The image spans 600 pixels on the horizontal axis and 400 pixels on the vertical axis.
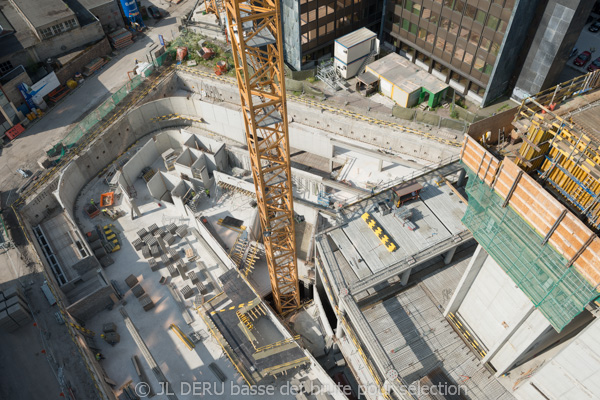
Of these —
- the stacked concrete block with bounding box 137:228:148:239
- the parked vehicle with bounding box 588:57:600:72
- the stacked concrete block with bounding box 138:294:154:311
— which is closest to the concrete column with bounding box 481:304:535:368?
the stacked concrete block with bounding box 138:294:154:311

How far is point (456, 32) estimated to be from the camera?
161ft

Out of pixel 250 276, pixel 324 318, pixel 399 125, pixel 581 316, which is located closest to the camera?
pixel 581 316

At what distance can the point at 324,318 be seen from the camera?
4053 centimetres

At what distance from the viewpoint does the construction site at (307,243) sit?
24188 millimetres

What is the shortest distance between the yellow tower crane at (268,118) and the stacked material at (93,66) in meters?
38.8

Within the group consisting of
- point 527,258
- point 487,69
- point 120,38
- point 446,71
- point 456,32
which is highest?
point 456,32

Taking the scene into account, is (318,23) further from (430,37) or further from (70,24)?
(70,24)

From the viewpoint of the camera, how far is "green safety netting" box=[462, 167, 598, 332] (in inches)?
863

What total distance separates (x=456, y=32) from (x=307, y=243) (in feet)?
100

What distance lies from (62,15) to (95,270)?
41.4 m

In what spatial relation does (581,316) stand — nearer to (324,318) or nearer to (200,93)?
(324,318)

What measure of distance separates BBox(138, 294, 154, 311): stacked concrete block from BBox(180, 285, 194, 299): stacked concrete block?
3.20m

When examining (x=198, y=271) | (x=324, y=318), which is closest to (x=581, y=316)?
(x=324, y=318)

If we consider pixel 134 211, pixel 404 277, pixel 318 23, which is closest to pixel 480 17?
pixel 318 23
